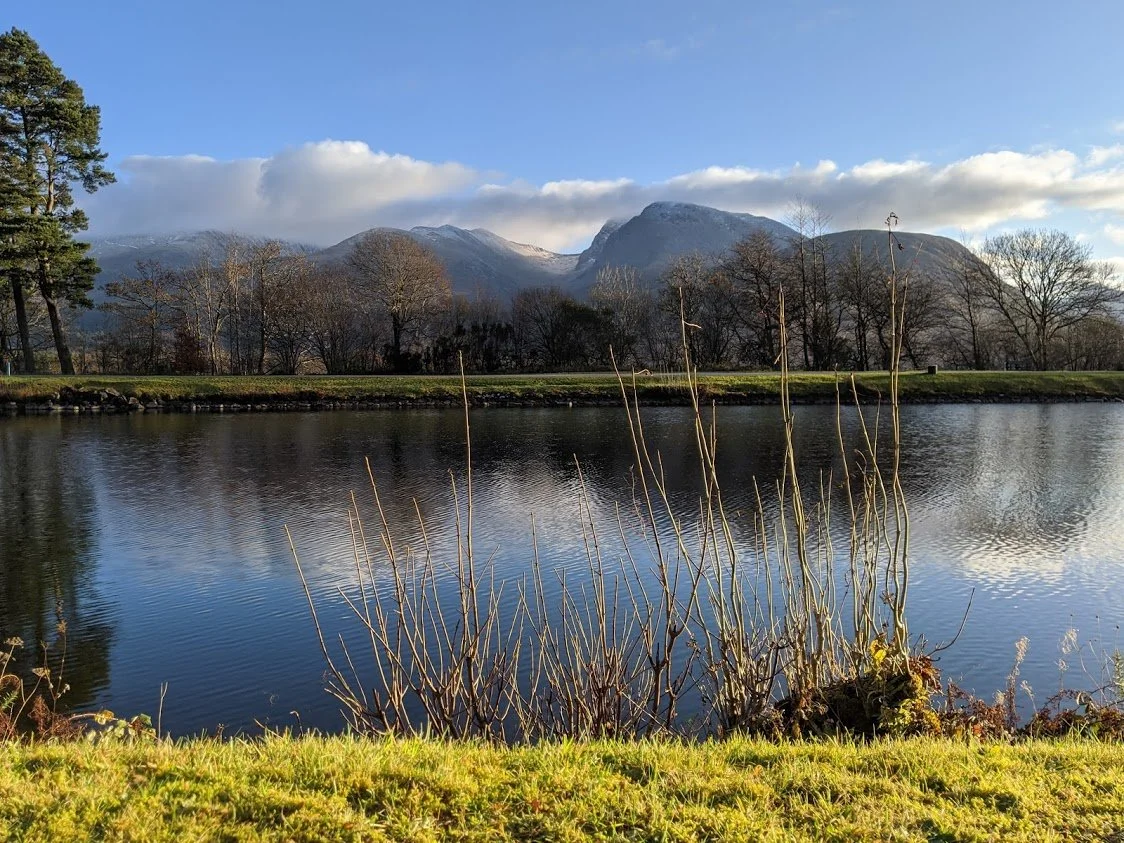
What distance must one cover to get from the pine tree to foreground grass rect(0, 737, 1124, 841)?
47411mm

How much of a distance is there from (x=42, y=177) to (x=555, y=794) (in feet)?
173

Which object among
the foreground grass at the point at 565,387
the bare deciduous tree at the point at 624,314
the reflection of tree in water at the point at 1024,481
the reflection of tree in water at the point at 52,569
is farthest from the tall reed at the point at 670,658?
the bare deciduous tree at the point at 624,314

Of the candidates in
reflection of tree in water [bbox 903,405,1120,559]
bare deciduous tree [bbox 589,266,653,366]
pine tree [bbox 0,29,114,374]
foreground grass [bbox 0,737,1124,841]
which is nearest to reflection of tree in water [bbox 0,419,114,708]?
foreground grass [bbox 0,737,1124,841]

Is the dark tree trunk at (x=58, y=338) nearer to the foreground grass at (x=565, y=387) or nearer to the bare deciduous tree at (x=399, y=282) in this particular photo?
the foreground grass at (x=565, y=387)

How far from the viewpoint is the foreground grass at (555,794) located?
3.67m

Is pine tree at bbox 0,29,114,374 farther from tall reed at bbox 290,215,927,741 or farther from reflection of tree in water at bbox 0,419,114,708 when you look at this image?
tall reed at bbox 290,215,927,741

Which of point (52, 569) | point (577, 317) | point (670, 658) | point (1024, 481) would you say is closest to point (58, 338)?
point (577, 317)

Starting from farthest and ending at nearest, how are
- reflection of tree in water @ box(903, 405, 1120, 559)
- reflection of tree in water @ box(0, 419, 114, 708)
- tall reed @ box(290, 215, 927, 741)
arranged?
reflection of tree in water @ box(903, 405, 1120, 559) < reflection of tree in water @ box(0, 419, 114, 708) < tall reed @ box(290, 215, 927, 741)

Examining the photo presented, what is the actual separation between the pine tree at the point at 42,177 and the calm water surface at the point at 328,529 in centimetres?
1597

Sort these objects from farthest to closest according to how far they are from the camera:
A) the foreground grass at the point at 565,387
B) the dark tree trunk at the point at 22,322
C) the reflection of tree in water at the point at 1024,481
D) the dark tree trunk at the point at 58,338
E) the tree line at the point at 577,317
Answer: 1. the tree line at the point at 577,317
2. the dark tree trunk at the point at 58,338
3. the dark tree trunk at the point at 22,322
4. the foreground grass at the point at 565,387
5. the reflection of tree in water at the point at 1024,481

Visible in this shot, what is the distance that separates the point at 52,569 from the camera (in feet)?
40.2

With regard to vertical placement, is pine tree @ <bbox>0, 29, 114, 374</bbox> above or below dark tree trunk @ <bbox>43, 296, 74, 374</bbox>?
above

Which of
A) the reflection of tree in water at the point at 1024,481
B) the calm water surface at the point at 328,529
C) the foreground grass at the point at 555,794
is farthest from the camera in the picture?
the reflection of tree in water at the point at 1024,481

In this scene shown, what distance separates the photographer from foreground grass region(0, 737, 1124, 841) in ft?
12.1
